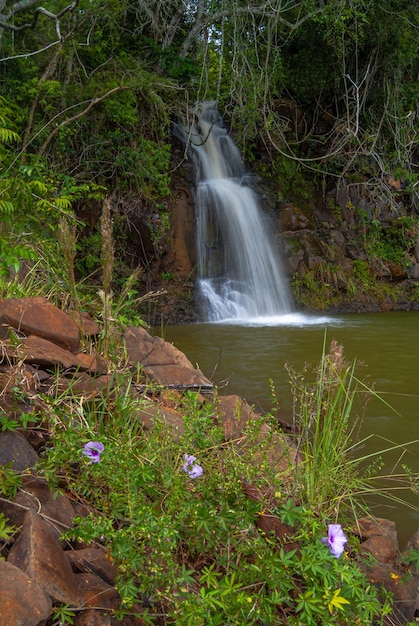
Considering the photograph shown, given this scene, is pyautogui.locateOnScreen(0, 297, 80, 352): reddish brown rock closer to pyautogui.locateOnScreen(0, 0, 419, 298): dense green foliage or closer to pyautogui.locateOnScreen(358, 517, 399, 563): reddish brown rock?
pyautogui.locateOnScreen(358, 517, 399, 563): reddish brown rock

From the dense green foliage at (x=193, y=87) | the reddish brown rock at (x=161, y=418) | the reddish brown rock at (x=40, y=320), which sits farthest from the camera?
the dense green foliage at (x=193, y=87)

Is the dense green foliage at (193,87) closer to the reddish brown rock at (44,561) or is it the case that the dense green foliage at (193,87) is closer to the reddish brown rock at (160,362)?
the reddish brown rock at (160,362)

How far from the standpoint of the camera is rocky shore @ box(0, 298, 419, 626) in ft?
4.87

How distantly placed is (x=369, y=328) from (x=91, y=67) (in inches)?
266

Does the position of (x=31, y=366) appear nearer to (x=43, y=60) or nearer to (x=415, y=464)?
(x=415, y=464)

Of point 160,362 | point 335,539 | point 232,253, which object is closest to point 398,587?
Result: point 335,539

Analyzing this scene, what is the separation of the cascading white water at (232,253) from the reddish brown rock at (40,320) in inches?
269

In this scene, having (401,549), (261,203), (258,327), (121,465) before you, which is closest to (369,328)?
(258,327)

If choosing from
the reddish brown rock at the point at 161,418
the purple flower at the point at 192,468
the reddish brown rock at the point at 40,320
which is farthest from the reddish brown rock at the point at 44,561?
the reddish brown rock at the point at 40,320

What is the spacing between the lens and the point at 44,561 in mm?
1521

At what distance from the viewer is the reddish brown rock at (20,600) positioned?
1.34 m

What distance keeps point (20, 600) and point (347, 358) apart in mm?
5508

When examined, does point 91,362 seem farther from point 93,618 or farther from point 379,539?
point 379,539

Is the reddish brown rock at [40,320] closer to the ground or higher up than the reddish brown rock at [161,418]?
higher up
